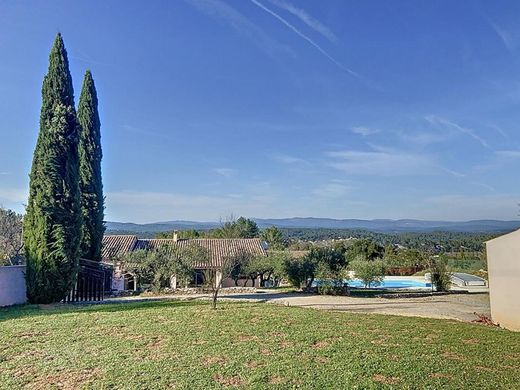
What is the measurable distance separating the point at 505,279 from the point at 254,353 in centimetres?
816

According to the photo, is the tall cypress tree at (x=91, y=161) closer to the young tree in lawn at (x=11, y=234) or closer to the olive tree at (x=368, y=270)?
the young tree in lawn at (x=11, y=234)

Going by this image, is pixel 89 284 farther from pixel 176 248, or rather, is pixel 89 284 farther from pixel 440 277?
pixel 440 277

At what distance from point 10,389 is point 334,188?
3351 centimetres

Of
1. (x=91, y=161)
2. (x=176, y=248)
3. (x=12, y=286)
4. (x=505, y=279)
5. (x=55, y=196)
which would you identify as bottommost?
(x=12, y=286)

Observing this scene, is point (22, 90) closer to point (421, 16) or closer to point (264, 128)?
point (264, 128)

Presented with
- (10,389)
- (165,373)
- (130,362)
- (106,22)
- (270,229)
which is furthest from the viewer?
(270,229)

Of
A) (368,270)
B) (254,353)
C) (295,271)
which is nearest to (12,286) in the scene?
(254,353)

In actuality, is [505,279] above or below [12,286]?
above

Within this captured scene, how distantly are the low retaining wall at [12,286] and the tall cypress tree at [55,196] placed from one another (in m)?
0.43

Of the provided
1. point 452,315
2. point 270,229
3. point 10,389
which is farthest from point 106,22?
point 270,229

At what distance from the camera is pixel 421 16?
613 inches

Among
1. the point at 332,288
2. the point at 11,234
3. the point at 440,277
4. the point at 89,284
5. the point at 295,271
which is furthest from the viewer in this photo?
the point at 11,234

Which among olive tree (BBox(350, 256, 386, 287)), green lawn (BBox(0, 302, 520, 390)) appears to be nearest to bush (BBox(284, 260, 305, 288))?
olive tree (BBox(350, 256, 386, 287))

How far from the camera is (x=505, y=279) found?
11062mm
